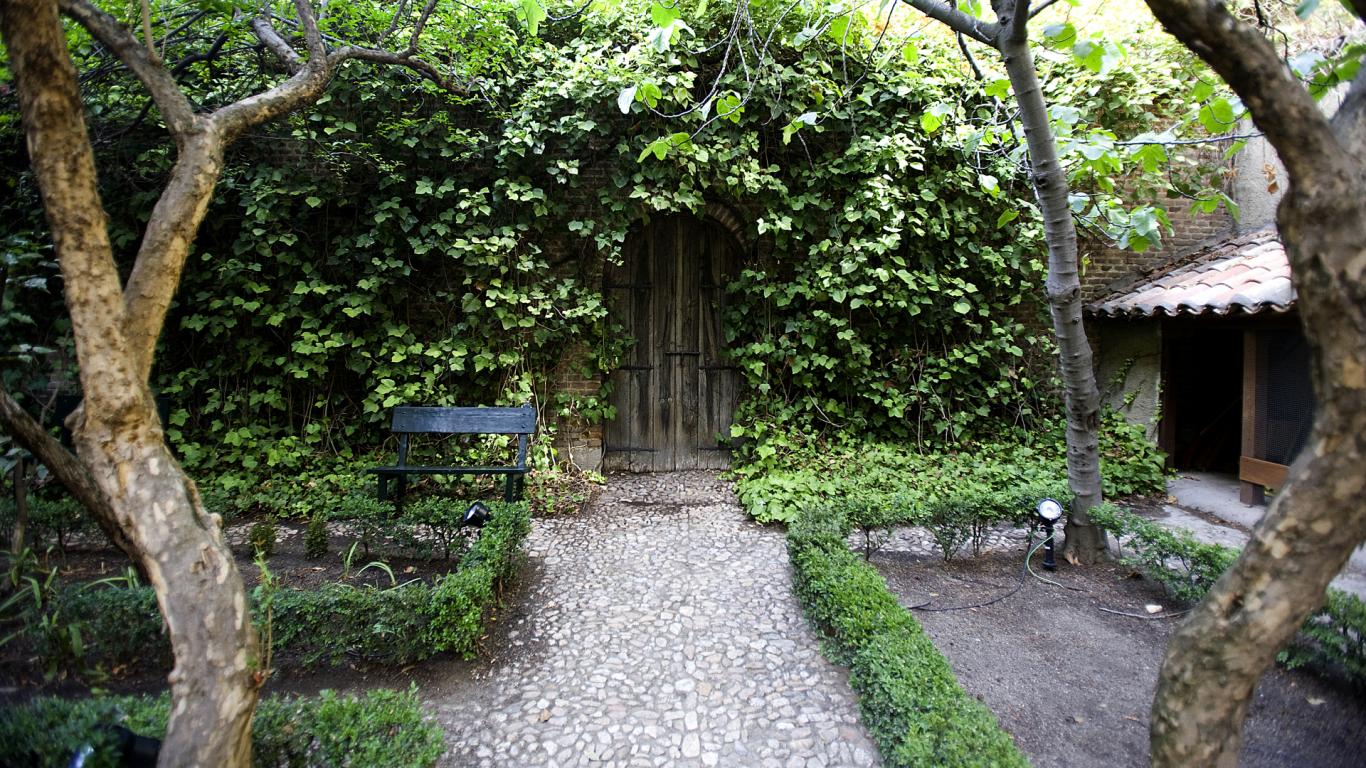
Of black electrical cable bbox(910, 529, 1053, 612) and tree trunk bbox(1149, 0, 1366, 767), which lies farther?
black electrical cable bbox(910, 529, 1053, 612)

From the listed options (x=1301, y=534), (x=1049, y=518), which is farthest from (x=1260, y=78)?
(x=1049, y=518)

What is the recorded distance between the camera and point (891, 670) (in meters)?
2.51

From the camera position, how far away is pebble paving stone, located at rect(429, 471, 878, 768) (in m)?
2.51

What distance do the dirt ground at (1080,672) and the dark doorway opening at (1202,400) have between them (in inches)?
151

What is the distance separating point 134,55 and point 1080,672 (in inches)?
196

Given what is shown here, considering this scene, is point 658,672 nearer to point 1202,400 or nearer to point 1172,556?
point 1172,556

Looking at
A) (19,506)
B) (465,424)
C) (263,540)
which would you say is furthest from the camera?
(465,424)

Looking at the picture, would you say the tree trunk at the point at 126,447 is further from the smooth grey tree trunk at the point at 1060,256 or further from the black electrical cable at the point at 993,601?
the smooth grey tree trunk at the point at 1060,256

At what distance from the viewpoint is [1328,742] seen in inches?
93.7

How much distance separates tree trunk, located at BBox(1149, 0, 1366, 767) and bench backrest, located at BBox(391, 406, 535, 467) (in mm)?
4531

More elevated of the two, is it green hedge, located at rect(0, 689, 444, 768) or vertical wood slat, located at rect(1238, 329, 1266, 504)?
vertical wood slat, located at rect(1238, 329, 1266, 504)

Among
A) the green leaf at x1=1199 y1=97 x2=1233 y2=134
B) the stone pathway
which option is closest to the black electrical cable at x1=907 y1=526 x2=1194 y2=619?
the stone pathway

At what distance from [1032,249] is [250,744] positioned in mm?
7414

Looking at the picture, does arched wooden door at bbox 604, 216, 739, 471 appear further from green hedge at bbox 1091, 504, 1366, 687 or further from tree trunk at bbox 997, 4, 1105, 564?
green hedge at bbox 1091, 504, 1366, 687
